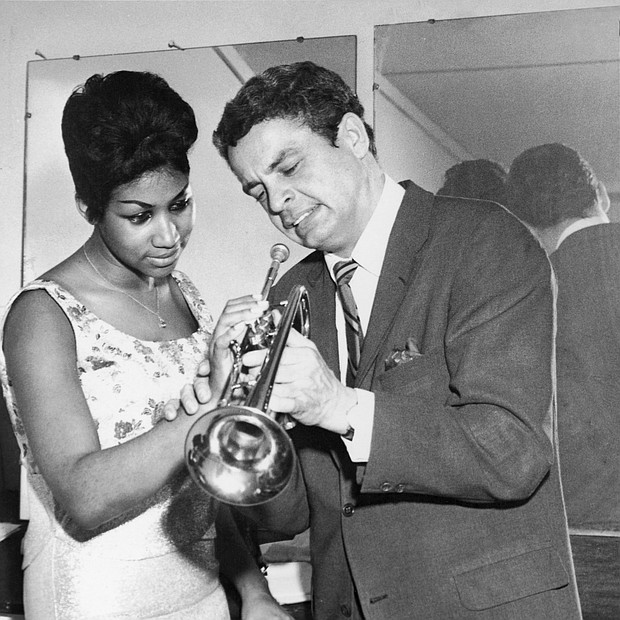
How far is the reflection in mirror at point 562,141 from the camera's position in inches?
123

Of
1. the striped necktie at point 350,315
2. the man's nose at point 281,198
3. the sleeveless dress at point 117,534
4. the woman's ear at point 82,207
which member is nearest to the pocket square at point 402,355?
A: the striped necktie at point 350,315

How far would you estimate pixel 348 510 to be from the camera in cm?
191

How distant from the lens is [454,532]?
71.3 inches

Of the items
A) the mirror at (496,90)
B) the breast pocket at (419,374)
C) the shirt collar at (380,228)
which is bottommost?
the breast pocket at (419,374)

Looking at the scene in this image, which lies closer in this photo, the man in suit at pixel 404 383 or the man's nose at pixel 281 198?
the man in suit at pixel 404 383

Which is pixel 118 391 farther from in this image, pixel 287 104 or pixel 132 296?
pixel 287 104

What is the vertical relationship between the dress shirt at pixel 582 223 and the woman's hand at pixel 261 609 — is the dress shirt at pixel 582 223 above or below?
above

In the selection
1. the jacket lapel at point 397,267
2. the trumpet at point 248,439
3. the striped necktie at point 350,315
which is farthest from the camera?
the striped necktie at point 350,315

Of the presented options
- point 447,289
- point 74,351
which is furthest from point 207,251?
point 447,289

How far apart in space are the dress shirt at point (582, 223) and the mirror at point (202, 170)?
101cm

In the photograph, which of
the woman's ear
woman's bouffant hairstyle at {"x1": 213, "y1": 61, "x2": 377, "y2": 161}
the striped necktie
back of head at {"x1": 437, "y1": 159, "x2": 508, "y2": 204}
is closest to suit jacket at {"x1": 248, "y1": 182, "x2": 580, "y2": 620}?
the striped necktie

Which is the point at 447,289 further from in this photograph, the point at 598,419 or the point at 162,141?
the point at 598,419

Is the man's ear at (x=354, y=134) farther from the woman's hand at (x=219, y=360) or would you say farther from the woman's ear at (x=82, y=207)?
the woman's ear at (x=82, y=207)

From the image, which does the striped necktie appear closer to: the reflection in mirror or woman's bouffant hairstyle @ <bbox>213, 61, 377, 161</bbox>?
woman's bouffant hairstyle @ <bbox>213, 61, 377, 161</bbox>
